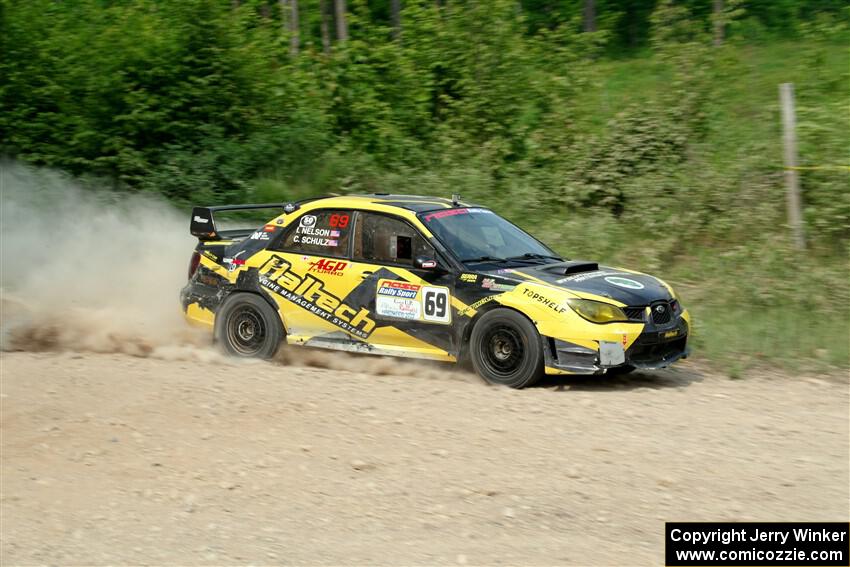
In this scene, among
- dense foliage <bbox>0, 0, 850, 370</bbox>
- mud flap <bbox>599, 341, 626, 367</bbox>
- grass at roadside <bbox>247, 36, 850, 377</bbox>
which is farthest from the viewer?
dense foliage <bbox>0, 0, 850, 370</bbox>

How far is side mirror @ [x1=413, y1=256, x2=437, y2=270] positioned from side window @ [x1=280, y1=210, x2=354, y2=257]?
0.89 m

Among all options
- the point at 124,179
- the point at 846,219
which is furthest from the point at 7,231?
the point at 846,219

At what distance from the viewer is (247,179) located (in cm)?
1819

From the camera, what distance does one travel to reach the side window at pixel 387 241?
368 inches

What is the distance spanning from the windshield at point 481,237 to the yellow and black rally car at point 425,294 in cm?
2

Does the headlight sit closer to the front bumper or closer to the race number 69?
the front bumper

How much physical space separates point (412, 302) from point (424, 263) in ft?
1.25

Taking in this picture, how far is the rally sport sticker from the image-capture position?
902cm

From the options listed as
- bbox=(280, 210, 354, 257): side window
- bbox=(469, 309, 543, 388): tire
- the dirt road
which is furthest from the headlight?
bbox=(280, 210, 354, 257): side window

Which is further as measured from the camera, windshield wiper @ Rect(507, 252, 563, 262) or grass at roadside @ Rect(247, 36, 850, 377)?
grass at roadside @ Rect(247, 36, 850, 377)

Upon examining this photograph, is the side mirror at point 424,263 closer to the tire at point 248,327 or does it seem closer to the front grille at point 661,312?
the tire at point 248,327

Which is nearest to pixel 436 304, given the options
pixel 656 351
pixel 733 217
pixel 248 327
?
pixel 656 351

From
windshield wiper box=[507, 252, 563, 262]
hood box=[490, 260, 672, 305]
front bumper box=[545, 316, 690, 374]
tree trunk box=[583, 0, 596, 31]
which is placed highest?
tree trunk box=[583, 0, 596, 31]
